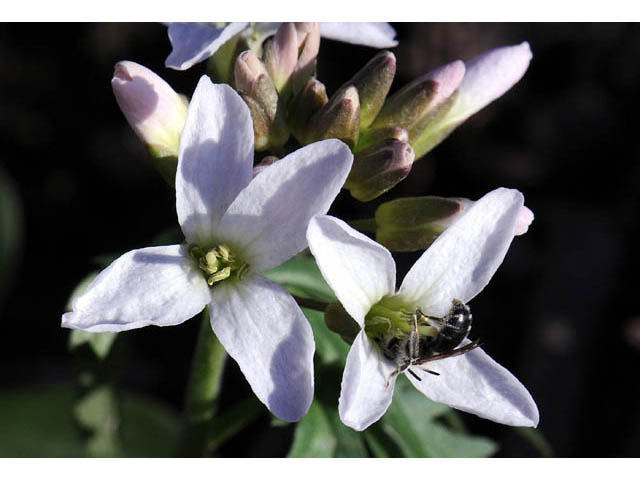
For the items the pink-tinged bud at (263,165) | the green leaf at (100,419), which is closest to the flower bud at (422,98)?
the pink-tinged bud at (263,165)

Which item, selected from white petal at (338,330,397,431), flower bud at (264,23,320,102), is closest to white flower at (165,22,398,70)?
flower bud at (264,23,320,102)

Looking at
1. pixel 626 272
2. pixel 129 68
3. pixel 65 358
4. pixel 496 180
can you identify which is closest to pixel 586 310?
pixel 626 272

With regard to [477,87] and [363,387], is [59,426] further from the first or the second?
[477,87]

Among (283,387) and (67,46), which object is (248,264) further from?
(67,46)

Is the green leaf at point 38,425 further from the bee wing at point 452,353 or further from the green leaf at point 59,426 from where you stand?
the bee wing at point 452,353

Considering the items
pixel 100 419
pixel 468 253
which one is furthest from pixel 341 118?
pixel 100 419

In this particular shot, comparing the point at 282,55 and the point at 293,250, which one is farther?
the point at 282,55

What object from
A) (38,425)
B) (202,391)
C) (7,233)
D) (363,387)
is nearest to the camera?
(363,387)

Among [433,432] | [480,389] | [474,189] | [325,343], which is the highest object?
[480,389]
